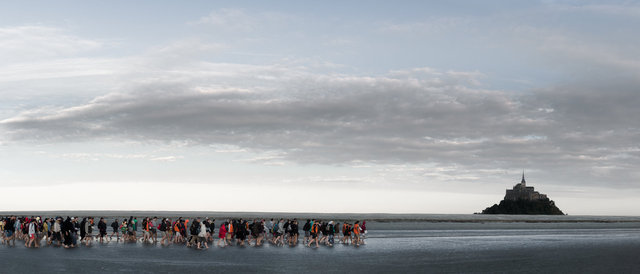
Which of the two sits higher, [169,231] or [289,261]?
[169,231]

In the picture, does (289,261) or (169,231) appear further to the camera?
(169,231)

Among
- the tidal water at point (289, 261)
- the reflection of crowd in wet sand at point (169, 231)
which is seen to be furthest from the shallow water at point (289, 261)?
the reflection of crowd in wet sand at point (169, 231)

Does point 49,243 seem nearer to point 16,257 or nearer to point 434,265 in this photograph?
point 16,257

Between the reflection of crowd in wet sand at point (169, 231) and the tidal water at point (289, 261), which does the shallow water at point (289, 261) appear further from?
the reflection of crowd in wet sand at point (169, 231)

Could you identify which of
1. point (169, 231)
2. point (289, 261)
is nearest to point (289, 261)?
point (289, 261)

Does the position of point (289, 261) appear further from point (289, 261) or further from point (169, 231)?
point (169, 231)

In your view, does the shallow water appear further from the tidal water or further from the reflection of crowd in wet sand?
the reflection of crowd in wet sand

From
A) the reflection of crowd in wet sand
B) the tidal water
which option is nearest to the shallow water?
the tidal water

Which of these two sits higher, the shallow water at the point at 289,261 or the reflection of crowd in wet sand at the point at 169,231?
the reflection of crowd in wet sand at the point at 169,231

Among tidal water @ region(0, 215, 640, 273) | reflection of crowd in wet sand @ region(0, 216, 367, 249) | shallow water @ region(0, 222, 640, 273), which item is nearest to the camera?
tidal water @ region(0, 215, 640, 273)

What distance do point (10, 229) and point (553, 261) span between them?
129ft

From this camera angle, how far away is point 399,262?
33.5 meters

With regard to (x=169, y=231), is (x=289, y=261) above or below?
below

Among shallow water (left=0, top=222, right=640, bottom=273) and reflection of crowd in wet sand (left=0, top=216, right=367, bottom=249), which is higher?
reflection of crowd in wet sand (left=0, top=216, right=367, bottom=249)
